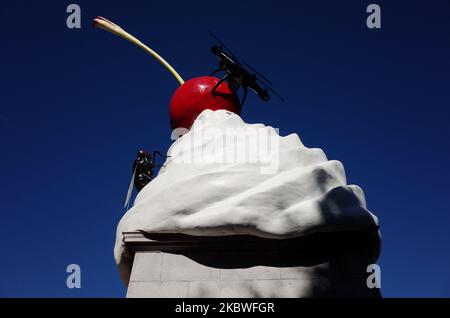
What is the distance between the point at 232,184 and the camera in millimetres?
5301

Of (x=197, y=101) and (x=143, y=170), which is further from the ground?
(x=197, y=101)

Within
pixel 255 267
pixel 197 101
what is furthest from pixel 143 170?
pixel 255 267

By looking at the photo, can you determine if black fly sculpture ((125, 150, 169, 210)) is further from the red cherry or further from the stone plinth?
the stone plinth

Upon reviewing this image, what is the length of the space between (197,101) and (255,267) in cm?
451

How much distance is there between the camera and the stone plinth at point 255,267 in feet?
15.1

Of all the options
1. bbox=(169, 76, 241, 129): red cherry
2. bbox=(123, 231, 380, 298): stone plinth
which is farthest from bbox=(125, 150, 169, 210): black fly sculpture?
bbox=(123, 231, 380, 298): stone plinth

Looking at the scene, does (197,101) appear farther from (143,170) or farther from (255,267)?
(255,267)

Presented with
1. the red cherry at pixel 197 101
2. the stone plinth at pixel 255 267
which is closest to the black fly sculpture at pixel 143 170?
the red cherry at pixel 197 101

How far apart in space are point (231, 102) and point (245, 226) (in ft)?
14.2

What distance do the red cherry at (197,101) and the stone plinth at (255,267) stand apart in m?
3.73

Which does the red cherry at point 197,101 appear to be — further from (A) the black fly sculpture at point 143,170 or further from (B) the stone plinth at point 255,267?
(B) the stone plinth at point 255,267

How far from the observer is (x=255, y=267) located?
482 cm

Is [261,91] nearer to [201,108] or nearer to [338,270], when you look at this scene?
[201,108]
